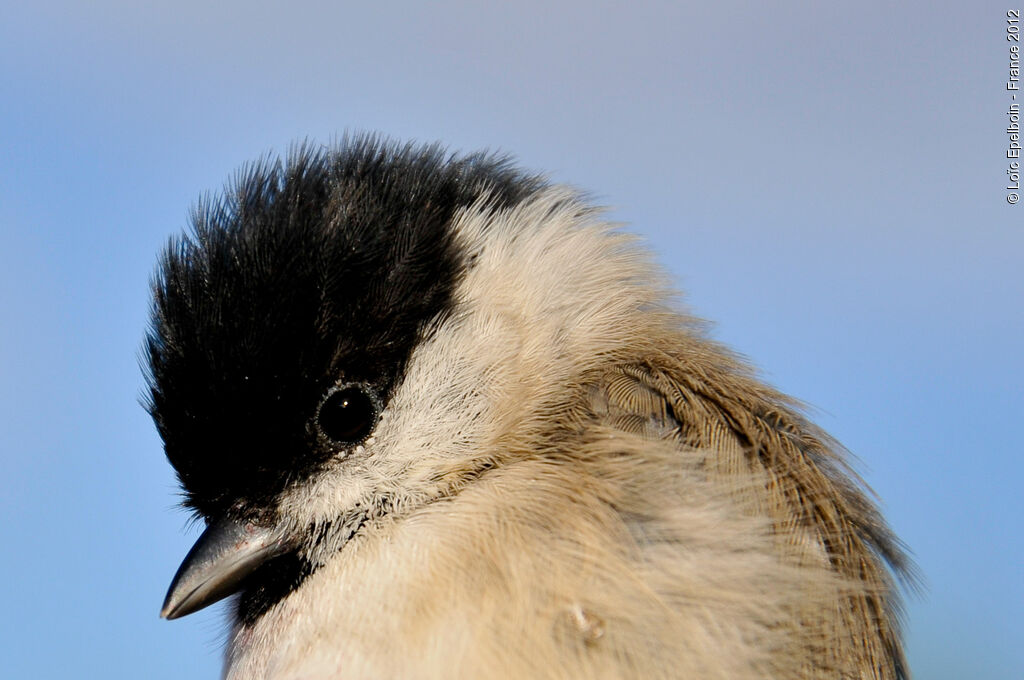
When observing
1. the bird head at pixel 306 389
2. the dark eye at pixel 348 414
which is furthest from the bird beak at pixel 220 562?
the dark eye at pixel 348 414

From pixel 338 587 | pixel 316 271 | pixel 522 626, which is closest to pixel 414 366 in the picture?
pixel 316 271

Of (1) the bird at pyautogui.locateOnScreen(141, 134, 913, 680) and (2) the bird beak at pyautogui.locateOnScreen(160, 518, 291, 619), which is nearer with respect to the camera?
(1) the bird at pyautogui.locateOnScreen(141, 134, 913, 680)

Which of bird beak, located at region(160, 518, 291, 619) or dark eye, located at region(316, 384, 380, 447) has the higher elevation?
dark eye, located at region(316, 384, 380, 447)

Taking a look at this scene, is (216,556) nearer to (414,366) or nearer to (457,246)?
(414,366)

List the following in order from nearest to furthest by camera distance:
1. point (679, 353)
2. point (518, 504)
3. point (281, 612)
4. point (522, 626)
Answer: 1. point (522, 626)
2. point (518, 504)
3. point (281, 612)
4. point (679, 353)

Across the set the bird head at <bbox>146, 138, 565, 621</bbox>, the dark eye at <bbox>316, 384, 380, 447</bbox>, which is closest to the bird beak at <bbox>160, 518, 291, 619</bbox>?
the bird head at <bbox>146, 138, 565, 621</bbox>

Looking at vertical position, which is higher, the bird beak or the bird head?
the bird head

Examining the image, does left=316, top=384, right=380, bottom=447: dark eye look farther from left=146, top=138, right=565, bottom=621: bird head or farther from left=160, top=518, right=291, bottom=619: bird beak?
left=160, top=518, right=291, bottom=619: bird beak

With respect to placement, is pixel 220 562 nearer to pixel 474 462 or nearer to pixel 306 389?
pixel 306 389
